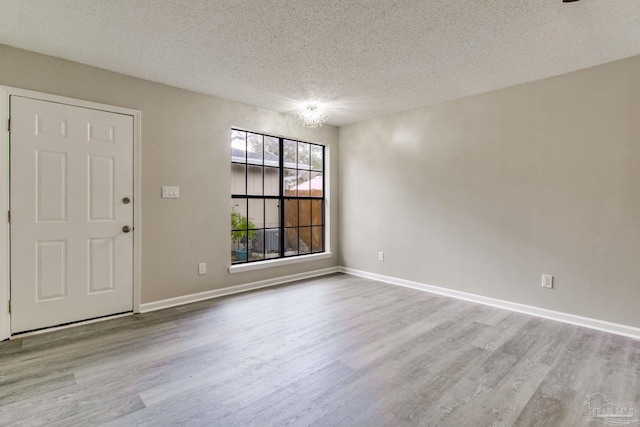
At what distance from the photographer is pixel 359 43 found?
2578mm

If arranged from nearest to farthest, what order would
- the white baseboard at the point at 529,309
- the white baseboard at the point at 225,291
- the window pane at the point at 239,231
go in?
the white baseboard at the point at 529,309 < the white baseboard at the point at 225,291 < the window pane at the point at 239,231

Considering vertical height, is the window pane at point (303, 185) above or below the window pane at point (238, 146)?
below

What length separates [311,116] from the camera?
174 inches

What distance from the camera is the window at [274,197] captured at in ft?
13.9

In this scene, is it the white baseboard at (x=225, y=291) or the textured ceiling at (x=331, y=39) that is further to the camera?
the white baseboard at (x=225, y=291)

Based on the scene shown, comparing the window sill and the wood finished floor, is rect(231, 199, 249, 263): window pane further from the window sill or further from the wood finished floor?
the wood finished floor

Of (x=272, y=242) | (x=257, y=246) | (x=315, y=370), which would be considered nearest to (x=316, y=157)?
(x=272, y=242)

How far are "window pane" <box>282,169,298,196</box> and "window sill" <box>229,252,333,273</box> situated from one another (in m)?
0.97

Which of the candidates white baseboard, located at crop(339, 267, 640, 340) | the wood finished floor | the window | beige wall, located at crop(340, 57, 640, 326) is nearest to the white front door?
the wood finished floor

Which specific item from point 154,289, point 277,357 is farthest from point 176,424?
point 154,289

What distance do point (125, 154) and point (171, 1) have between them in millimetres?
1690

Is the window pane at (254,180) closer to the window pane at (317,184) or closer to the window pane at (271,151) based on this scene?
the window pane at (271,151)

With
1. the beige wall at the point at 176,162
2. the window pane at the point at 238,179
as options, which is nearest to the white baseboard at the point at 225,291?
the beige wall at the point at 176,162

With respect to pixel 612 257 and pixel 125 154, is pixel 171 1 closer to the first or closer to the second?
pixel 125 154
